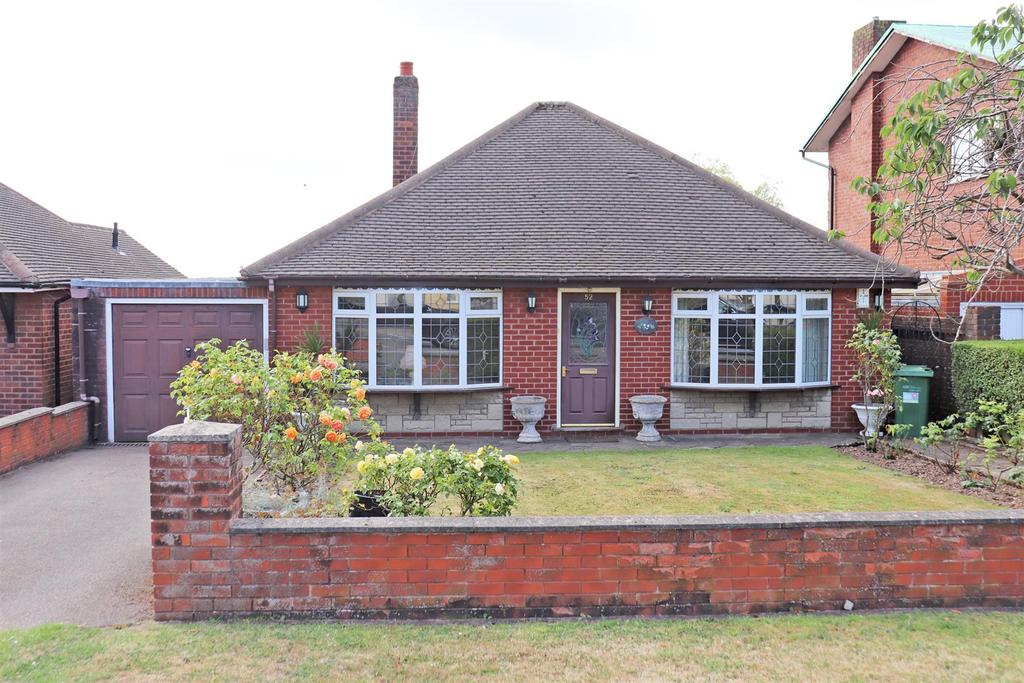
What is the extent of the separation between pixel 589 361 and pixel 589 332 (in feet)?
1.45

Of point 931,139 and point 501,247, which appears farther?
point 501,247

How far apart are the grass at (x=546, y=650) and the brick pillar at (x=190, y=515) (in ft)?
0.62

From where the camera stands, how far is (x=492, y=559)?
4781 millimetres

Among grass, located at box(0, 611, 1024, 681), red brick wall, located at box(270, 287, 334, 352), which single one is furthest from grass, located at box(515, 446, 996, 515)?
red brick wall, located at box(270, 287, 334, 352)

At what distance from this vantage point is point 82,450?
36.5ft

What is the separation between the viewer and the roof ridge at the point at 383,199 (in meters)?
11.8

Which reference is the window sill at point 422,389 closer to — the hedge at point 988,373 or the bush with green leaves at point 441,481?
the bush with green leaves at point 441,481

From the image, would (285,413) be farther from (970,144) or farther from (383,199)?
(383,199)

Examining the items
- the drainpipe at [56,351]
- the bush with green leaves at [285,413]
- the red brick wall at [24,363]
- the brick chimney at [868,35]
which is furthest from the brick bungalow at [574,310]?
the brick chimney at [868,35]

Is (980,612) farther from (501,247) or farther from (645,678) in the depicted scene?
(501,247)

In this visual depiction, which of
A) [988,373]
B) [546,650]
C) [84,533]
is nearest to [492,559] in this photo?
[546,650]

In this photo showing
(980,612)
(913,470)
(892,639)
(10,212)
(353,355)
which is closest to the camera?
(892,639)

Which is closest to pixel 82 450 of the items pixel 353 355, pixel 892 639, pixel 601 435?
pixel 353 355

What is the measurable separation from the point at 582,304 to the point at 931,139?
6.86 m
